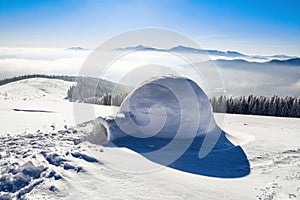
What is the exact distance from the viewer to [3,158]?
710 cm

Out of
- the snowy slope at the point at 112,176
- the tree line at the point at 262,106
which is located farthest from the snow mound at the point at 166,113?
the tree line at the point at 262,106

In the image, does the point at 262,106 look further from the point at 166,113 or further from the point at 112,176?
the point at 112,176

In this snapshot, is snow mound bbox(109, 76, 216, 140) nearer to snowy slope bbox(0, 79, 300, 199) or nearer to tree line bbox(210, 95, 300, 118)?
snowy slope bbox(0, 79, 300, 199)

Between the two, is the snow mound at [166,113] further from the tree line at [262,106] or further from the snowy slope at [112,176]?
the tree line at [262,106]

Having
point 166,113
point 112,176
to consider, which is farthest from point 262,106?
point 112,176

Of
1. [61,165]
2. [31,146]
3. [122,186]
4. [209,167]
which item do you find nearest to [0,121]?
[31,146]

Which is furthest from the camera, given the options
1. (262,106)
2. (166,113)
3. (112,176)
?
(262,106)

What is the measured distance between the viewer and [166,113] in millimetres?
9586

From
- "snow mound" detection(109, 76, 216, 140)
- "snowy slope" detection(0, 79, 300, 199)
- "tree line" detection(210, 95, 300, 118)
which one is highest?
"snow mound" detection(109, 76, 216, 140)

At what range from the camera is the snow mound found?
374 inches

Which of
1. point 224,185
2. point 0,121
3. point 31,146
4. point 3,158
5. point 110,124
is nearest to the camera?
point 224,185

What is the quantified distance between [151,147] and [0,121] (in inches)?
353

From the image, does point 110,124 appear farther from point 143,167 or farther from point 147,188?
point 147,188

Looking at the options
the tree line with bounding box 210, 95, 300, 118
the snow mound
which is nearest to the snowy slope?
the snow mound
